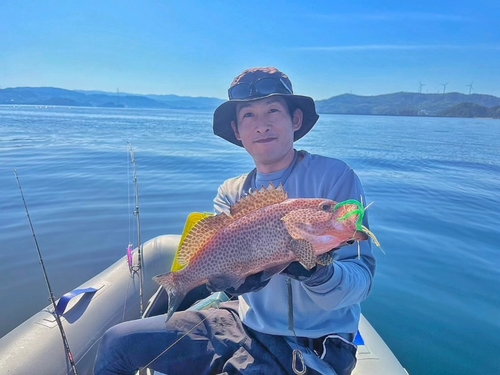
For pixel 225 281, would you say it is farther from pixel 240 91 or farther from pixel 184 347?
pixel 240 91

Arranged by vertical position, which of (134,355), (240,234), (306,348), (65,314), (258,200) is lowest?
(65,314)

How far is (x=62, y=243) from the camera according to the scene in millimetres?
7922

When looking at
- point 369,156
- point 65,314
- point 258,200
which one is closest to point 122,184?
point 65,314

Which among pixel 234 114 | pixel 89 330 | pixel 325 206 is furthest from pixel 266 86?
pixel 89 330

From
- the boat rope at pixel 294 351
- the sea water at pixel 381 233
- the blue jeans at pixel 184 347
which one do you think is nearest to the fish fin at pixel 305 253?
the boat rope at pixel 294 351

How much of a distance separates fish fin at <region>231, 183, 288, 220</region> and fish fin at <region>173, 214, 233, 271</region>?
0.28 ft

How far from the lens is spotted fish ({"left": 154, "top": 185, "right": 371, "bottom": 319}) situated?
2123 mm

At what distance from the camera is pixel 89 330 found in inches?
157

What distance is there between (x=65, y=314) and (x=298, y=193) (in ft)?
10.7

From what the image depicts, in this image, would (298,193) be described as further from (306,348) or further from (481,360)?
(481,360)

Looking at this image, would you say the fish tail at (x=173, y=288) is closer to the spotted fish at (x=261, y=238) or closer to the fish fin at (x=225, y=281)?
the spotted fish at (x=261, y=238)

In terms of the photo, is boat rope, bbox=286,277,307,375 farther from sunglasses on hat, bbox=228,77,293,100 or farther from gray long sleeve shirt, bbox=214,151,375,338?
sunglasses on hat, bbox=228,77,293,100

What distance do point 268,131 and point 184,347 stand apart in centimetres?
214

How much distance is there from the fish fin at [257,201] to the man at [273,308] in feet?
1.56
